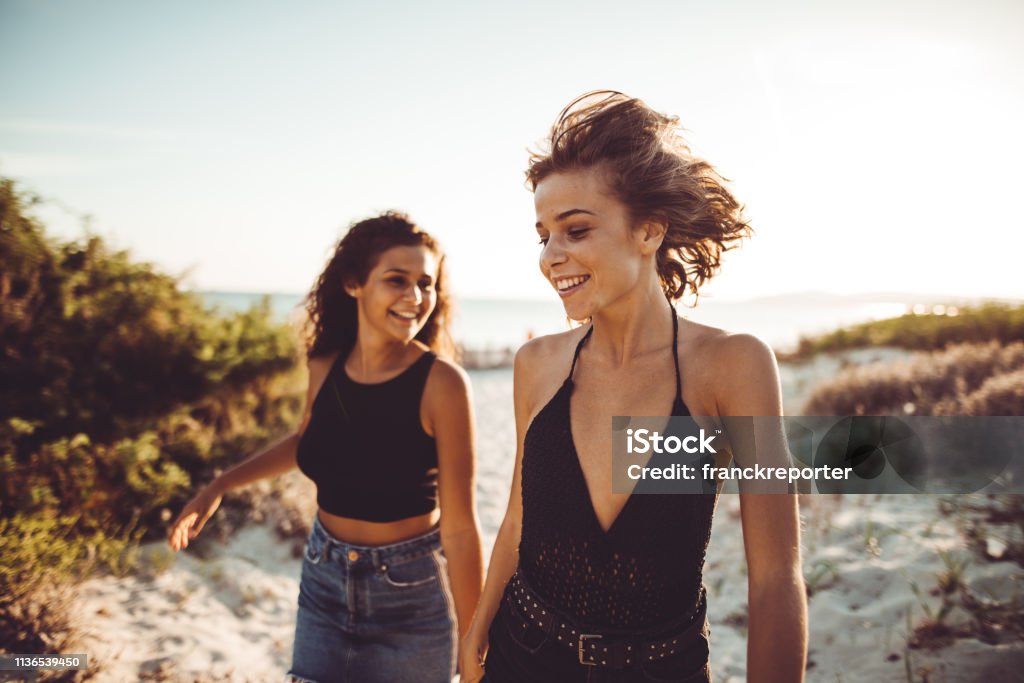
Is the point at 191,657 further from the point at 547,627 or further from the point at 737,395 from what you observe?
the point at 737,395

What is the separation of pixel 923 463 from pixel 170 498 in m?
7.29

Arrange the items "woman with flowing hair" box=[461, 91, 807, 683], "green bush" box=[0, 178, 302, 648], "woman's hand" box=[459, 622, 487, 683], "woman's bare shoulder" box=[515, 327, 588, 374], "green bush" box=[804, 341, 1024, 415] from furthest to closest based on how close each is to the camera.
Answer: "green bush" box=[804, 341, 1024, 415] → "green bush" box=[0, 178, 302, 648] → "woman's bare shoulder" box=[515, 327, 588, 374] → "woman's hand" box=[459, 622, 487, 683] → "woman with flowing hair" box=[461, 91, 807, 683]

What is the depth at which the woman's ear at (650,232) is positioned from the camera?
5.68 feet

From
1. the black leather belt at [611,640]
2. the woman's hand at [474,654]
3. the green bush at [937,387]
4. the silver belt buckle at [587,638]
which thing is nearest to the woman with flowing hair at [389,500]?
the woman's hand at [474,654]

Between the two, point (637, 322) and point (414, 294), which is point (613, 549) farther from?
point (414, 294)

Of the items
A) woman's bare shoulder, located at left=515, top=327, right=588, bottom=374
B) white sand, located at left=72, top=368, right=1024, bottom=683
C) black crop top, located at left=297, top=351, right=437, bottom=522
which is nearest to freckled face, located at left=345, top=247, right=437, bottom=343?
black crop top, located at left=297, top=351, right=437, bottom=522

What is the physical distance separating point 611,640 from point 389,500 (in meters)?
1.30

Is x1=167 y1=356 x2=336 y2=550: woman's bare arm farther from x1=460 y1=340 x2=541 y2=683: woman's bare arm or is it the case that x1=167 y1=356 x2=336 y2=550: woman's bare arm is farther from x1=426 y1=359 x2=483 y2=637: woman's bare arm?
x1=460 y1=340 x2=541 y2=683: woman's bare arm

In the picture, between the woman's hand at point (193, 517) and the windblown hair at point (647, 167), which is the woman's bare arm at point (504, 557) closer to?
the windblown hair at point (647, 167)

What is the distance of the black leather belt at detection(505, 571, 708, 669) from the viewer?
4.93 ft

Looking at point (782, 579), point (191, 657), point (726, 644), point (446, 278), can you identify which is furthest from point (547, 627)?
point (191, 657)

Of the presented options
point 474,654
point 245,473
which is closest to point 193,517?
point 245,473

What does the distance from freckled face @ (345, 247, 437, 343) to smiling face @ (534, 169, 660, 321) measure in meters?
1.21

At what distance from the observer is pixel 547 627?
1.63 meters
